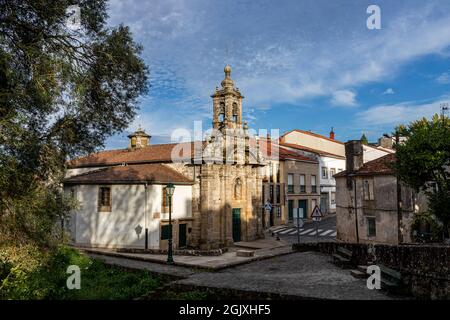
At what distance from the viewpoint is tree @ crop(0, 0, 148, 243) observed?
9.35m

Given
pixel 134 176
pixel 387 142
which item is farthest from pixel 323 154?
pixel 134 176

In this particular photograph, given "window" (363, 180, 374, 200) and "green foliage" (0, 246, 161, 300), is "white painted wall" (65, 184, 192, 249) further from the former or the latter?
"window" (363, 180, 374, 200)

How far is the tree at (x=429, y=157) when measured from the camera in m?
15.9

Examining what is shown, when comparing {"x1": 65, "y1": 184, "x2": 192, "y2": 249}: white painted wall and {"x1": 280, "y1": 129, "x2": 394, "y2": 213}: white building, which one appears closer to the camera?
{"x1": 65, "y1": 184, "x2": 192, "y2": 249}: white painted wall

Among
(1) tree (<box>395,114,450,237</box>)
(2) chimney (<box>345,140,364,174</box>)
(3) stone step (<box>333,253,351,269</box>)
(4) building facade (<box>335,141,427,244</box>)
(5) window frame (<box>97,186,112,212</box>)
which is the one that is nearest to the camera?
(3) stone step (<box>333,253,351,269</box>)

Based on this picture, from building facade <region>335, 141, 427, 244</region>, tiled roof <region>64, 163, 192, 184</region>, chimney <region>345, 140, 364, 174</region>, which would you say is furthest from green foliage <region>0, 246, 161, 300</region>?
chimney <region>345, 140, 364, 174</region>

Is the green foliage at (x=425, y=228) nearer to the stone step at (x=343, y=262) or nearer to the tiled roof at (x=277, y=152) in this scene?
the stone step at (x=343, y=262)

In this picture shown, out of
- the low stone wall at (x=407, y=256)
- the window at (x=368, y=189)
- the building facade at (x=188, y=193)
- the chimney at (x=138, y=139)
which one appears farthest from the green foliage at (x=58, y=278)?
the chimney at (x=138, y=139)

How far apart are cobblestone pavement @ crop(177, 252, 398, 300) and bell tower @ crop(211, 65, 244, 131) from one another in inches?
519

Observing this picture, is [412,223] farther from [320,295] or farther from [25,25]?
[25,25]

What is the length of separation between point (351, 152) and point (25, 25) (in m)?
21.8

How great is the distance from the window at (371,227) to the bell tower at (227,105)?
12.0 m

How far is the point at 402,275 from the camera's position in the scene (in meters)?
10.3

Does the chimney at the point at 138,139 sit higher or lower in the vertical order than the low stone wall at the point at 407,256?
higher
